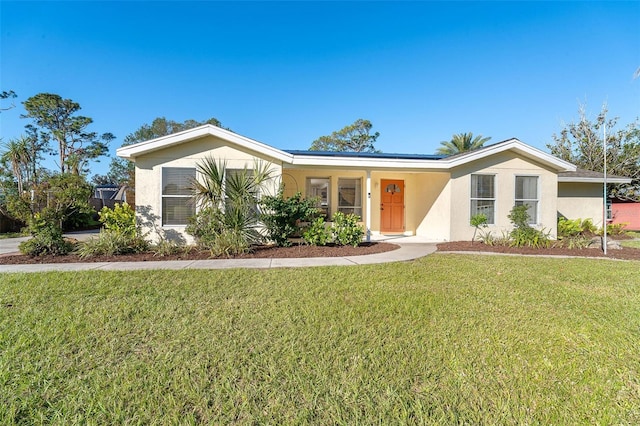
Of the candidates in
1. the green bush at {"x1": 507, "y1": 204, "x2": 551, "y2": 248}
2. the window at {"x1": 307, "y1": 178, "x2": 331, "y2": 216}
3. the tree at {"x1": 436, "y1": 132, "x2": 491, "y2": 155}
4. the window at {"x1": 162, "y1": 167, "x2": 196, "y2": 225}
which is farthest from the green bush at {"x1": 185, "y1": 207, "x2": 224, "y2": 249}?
the tree at {"x1": 436, "y1": 132, "x2": 491, "y2": 155}

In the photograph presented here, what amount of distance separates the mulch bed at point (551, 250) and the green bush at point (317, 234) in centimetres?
349

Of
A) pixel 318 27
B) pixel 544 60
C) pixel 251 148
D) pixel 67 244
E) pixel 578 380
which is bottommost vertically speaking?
pixel 578 380

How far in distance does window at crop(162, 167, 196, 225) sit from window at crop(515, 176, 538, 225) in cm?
1165

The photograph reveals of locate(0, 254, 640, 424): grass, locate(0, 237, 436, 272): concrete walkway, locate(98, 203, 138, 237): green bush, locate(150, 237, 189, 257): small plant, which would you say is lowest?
locate(0, 254, 640, 424): grass

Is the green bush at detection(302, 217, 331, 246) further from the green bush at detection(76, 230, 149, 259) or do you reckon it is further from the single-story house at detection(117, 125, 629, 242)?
the green bush at detection(76, 230, 149, 259)

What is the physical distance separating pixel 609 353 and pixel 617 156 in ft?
76.4

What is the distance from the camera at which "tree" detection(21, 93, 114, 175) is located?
25.4 meters

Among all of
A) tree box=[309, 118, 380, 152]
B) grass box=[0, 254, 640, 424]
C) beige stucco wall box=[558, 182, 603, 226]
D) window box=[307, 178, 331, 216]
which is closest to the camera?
grass box=[0, 254, 640, 424]

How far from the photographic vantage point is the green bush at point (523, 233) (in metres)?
8.86

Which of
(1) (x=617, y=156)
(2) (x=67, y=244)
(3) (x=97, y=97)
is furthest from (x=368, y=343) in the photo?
(1) (x=617, y=156)

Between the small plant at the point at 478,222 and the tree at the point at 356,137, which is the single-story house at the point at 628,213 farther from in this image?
the tree at the point at 356,137

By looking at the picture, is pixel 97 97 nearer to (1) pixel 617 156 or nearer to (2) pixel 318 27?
(2) pixel 318 27

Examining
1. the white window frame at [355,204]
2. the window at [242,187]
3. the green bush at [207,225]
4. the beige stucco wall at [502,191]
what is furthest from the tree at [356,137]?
the green bush at [207,225]

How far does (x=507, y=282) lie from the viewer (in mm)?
4938
